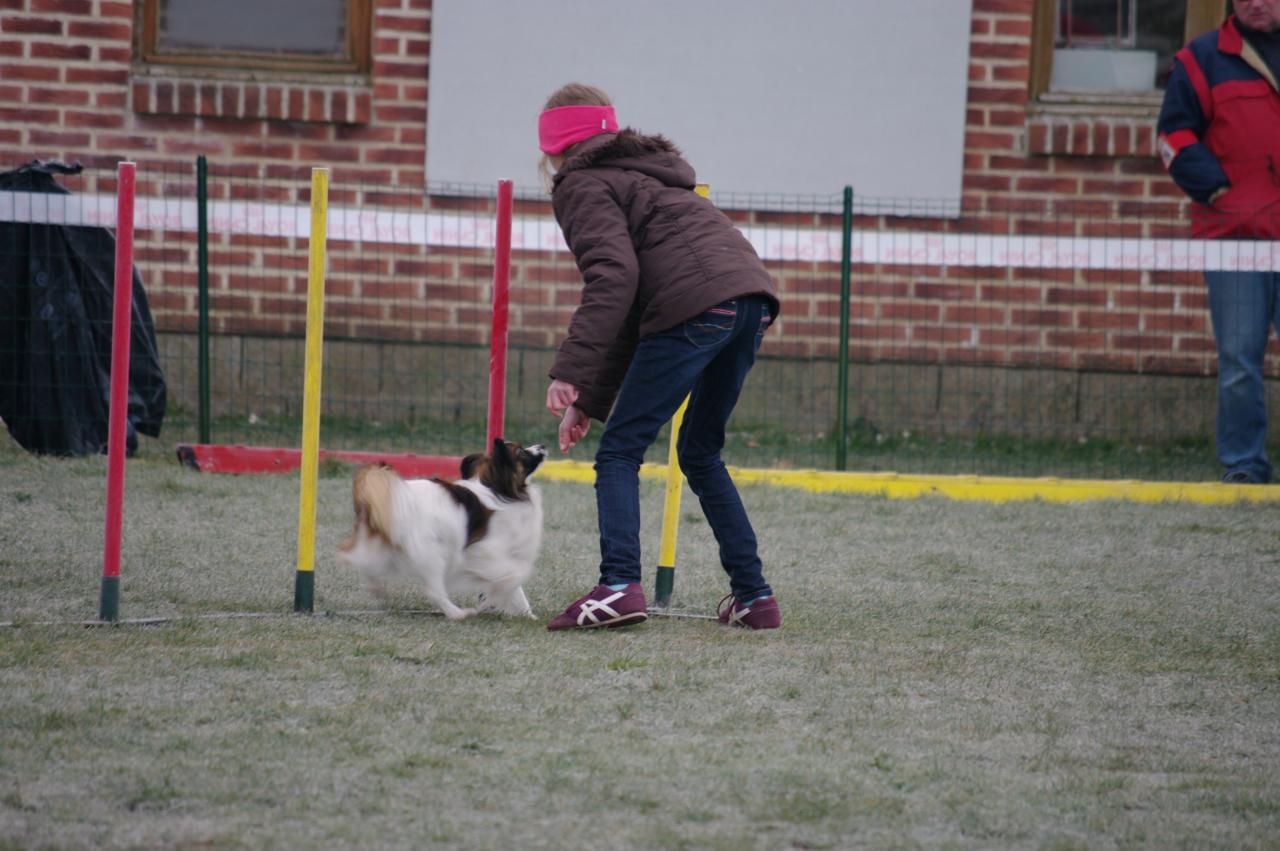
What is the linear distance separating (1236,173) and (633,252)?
4.68 m

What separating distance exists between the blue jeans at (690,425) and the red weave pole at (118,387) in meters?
1.29

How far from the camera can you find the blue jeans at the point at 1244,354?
286 inches

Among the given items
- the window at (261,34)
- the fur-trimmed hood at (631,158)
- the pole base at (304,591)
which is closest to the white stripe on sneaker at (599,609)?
the pole base at (304,591)

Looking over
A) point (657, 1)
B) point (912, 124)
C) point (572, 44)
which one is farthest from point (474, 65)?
point (912, 124)

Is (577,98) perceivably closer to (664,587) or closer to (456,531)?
(456,531)

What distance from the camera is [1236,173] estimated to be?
24.9ft

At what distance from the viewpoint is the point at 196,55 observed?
909 centimetres

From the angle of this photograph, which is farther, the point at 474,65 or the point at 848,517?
the point at 474,65

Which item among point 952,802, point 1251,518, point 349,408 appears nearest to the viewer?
point 952,802

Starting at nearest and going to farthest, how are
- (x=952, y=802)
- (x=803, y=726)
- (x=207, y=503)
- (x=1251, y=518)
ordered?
(x=952, y=802) → (x=803, y=726) → (x=207, y=503) → (x=1251, y=518)

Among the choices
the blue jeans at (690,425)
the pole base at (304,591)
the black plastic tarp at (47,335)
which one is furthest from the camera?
the black plastic tarp at (47,335)

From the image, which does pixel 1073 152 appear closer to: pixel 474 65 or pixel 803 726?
pixel 474 65

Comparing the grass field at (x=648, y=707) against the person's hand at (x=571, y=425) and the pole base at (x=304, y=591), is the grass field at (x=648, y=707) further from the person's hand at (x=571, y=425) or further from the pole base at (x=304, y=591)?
the person's hand at (x=571, y=425)

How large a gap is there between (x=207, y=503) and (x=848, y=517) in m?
2.70
